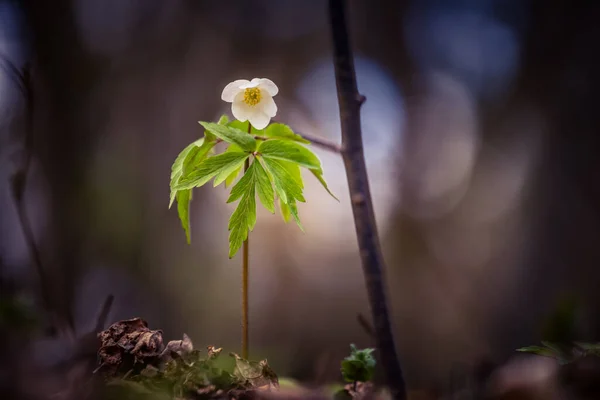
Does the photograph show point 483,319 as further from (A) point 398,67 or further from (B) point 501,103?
(A) point 398,67

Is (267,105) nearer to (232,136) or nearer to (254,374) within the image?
(232,136)

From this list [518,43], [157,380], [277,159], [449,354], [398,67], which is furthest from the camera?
[398,67]

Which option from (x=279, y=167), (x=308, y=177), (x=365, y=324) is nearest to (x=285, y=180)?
(x=279, y=167)

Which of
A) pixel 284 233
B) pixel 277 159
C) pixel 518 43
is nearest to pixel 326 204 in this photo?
pixel 284 233

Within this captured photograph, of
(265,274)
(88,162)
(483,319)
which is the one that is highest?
(88,162)

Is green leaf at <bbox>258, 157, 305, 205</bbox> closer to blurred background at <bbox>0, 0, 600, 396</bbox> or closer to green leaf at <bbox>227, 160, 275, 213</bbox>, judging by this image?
green leaf at <bbox>227, 160, 275, 213</bbox>
